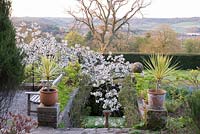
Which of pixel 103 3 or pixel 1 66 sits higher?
pixel 103 3

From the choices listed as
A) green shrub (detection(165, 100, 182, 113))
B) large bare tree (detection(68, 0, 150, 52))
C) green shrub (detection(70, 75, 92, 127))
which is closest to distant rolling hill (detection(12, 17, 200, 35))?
large bare tree (detection(68, 0, 150, 52))

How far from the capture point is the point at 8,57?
3.30 m

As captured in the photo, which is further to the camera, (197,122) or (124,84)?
(124,84)

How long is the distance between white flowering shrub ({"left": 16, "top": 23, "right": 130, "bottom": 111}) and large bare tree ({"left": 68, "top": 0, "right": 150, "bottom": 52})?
33.3 ft

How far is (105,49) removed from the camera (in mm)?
21453

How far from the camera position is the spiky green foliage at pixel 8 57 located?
3.30m

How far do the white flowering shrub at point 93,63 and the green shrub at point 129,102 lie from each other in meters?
0.30

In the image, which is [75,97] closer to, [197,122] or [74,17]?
[197,122]

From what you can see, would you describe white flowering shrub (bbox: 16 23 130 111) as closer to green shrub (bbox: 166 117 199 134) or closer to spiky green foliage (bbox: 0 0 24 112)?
green shrub (bbox: 166 117 199 134)

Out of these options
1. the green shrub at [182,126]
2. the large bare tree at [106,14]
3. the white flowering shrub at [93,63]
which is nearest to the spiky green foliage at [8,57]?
the green shrub at [182,126]

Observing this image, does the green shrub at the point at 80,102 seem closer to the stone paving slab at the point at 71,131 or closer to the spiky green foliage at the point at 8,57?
the stone paving slab at the point at 71,131

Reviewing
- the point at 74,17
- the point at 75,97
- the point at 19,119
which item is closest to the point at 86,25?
the point at 74,17

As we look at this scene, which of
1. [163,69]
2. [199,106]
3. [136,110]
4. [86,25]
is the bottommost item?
[136,110]

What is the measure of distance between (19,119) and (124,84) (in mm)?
6141
